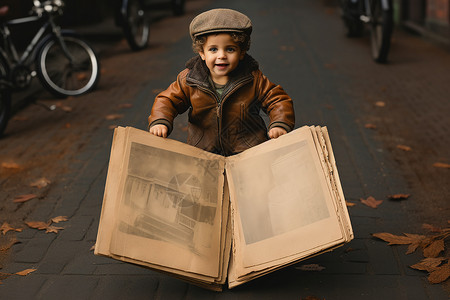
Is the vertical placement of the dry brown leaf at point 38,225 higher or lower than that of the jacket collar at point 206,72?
lower

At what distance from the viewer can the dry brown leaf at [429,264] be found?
3303 mm

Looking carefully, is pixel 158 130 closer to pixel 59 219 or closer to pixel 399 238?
pixel 59 219

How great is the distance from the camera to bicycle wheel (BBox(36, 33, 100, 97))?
24.2 ft

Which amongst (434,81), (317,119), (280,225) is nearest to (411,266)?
(280,225)

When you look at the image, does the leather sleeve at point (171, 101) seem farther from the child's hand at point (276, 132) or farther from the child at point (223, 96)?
the child's hand at point (276, 132)

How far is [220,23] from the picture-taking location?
3.03 metres

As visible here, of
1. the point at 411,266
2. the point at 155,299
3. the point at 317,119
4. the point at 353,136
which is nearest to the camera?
the point at 155,299

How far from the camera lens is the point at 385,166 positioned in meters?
5.04

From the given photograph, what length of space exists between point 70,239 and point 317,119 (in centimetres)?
333

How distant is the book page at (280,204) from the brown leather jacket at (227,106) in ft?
0.92

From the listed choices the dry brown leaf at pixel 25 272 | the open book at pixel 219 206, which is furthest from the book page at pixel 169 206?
the dry brown leaf at pixel 25 272

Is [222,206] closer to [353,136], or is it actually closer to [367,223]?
[367,223]

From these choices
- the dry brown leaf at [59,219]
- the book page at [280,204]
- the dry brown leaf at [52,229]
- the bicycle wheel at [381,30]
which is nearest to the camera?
the book page at [280,204]

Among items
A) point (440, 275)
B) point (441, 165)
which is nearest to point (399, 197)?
point (441, 165)
